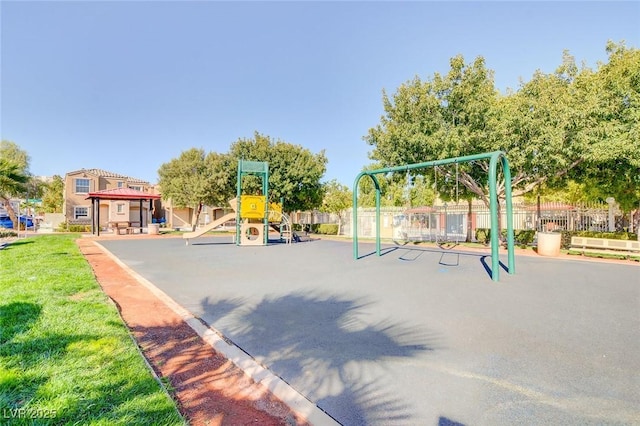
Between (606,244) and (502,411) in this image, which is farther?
(606,244)

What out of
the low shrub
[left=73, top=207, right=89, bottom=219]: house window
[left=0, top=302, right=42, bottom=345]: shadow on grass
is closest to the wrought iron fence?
[left=0, top=302, right=42, bottom=345]: shadow on grass

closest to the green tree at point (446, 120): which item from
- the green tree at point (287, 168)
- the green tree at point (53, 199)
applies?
the green tree at point (287, 168)

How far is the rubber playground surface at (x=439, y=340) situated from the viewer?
2854mm

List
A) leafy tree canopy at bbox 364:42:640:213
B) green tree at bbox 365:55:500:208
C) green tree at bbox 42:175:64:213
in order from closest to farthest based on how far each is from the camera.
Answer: leafy tree canopy at bbox 364:42:640:213 < green tree at bbox 365:55:500:208 < green tree at bbox 42:175:64:213

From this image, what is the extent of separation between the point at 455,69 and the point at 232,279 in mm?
14045

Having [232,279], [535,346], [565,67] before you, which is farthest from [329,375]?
[565,67]

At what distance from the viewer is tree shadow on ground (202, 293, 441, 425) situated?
9.47 ft

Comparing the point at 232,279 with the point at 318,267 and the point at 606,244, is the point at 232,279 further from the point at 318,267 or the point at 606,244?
the point at 606,244

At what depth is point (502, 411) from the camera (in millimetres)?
2756

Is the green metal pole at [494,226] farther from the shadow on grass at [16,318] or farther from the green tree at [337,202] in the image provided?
the green tree at [337,202]

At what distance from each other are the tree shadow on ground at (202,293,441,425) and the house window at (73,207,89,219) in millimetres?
42236

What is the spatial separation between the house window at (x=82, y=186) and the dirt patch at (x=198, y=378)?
42.8 meters

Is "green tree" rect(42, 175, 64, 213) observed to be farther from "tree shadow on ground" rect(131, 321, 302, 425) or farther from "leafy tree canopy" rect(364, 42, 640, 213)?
"tree shadow on ground" rect(131, 321, 302, 425)

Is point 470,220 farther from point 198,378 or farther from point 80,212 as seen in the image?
point 80,212
